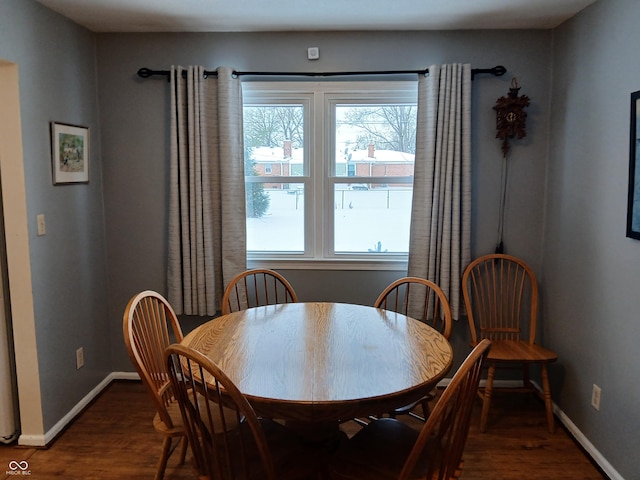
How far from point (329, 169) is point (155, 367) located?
5.66 ft

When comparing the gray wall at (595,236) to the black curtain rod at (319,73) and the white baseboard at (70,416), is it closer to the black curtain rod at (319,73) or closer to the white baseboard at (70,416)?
the black curtain rod at (319,73)

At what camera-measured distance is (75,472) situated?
2357mm

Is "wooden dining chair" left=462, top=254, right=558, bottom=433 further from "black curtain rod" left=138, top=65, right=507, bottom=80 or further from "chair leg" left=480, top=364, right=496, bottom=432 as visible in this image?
"black curtain rod" left=138, top=65, right=507, bottom=80

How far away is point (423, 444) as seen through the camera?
4.63ft

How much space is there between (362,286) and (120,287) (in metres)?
1.68

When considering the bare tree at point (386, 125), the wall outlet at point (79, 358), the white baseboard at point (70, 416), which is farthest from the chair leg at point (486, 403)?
the wall outlet at point (79, 358)

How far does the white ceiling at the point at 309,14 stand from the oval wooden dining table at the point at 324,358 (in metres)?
1.67

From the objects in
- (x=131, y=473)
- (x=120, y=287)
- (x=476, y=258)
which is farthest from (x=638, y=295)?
(x=120, y=287)

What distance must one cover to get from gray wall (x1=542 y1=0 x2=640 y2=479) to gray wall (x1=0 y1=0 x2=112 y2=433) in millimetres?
2939

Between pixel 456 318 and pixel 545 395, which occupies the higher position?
pixel 456 318

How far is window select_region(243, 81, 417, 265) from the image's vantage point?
317 cm

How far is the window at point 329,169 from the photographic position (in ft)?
10.4

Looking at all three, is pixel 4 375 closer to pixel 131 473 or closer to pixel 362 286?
pixel 131 473

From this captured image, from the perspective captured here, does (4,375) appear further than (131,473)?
Yes
